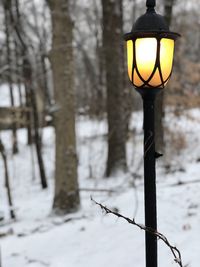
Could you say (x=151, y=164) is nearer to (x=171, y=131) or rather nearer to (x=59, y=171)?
(x=59, y=171)

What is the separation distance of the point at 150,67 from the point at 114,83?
24.5 feet

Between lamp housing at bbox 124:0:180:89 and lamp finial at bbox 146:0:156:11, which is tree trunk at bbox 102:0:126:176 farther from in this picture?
lamp housing at bbox 124:0:180:89

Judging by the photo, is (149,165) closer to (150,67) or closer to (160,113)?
(150,67)

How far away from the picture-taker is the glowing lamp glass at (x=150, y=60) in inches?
108

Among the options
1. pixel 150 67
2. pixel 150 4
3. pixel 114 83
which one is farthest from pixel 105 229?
pixel 114 83

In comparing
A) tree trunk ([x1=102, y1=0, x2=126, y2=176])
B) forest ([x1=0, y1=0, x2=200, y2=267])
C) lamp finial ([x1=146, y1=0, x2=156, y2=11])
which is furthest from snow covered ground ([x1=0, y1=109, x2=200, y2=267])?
lamp finial ([x1=146, y1=0, x2=156, y2=11])

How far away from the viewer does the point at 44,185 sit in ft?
38.6

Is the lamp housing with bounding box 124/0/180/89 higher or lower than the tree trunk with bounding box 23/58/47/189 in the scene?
higher

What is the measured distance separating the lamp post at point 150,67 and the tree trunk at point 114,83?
7318 mm

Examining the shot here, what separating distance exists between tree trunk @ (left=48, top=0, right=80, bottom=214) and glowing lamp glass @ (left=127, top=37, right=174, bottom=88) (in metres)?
4.57

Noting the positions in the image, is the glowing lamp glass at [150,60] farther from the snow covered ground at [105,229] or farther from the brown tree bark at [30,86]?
the brown tree bark at [30,86]

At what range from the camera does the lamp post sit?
2.75 metres

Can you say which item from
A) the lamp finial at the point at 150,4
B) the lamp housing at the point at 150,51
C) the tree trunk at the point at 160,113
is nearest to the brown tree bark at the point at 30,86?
the tree trunk at the point at 160,113

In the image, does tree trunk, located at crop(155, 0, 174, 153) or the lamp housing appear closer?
the lamp housing
